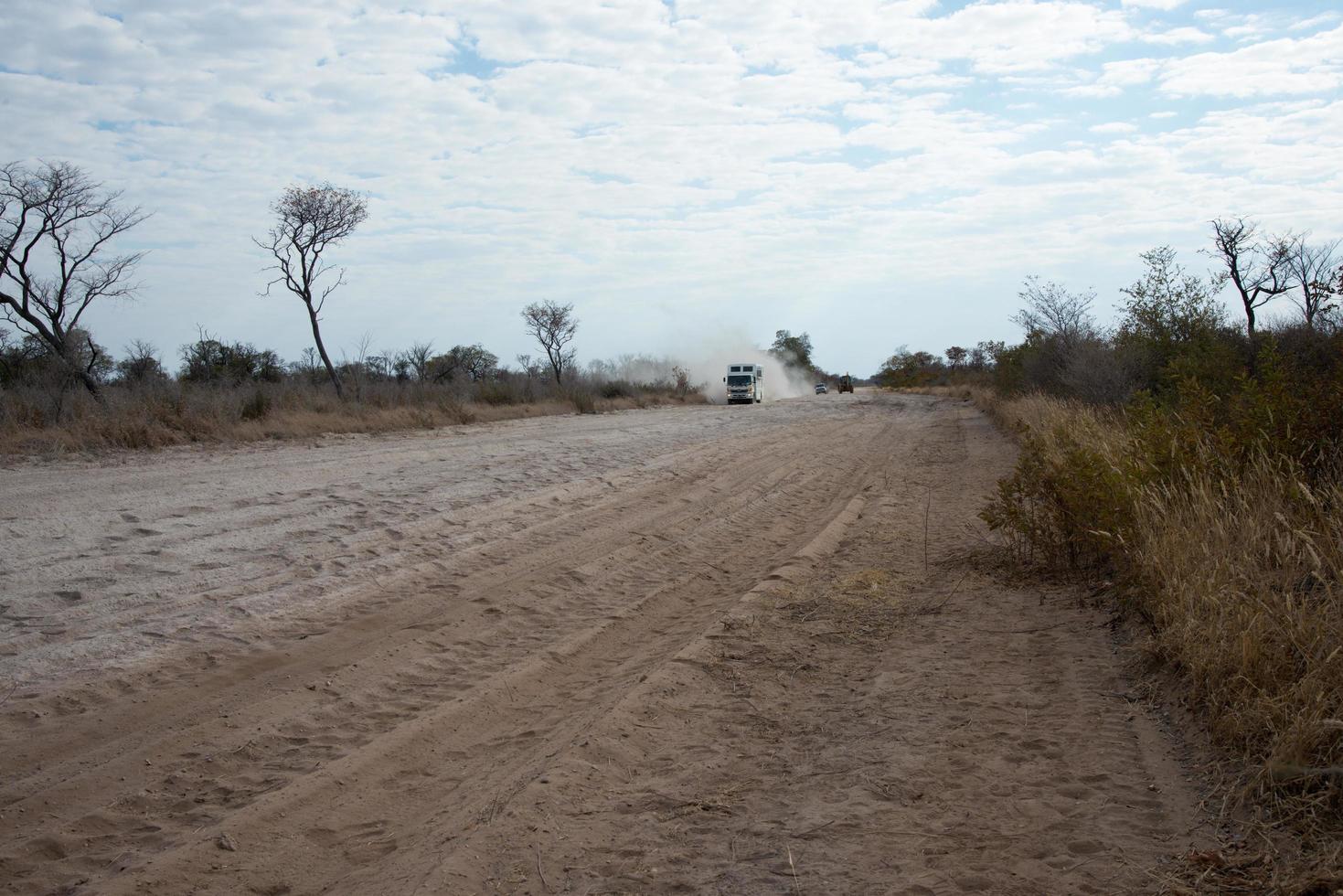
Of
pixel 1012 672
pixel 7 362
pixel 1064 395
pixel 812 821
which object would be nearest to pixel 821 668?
pixel 1012 672

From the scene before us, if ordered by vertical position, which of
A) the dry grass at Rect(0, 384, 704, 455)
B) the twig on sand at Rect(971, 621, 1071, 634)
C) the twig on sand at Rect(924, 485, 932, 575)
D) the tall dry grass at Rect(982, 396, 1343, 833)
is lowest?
the twig on sand at Rect(971, 621, 1071, 634)

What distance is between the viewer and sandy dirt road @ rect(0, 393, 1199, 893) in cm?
360

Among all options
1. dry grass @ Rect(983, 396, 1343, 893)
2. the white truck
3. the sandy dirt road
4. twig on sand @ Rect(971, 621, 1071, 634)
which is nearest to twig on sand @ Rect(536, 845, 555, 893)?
the sandy dirt road

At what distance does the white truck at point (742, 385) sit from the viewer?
52031 millimetres

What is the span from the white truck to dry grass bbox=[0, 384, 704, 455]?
25536 mm

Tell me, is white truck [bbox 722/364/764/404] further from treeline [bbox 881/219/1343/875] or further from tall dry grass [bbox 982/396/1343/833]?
tall dry grass [bbox 982/396/1343/833]

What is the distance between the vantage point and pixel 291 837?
388 centimetres

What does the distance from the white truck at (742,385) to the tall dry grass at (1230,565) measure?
42.5 m

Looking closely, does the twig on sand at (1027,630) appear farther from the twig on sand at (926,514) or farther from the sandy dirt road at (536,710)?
the twig on sand at (926,514)

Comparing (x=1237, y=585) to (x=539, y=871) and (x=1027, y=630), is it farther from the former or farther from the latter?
(x=539, y=871)

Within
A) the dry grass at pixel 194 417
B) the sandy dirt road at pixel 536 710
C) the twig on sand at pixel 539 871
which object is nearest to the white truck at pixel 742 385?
the dry grass at pixel 194 417

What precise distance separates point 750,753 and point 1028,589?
155 inches

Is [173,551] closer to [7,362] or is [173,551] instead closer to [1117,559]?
[1117,559]

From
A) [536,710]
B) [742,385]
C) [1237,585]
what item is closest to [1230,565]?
[1237,585]
